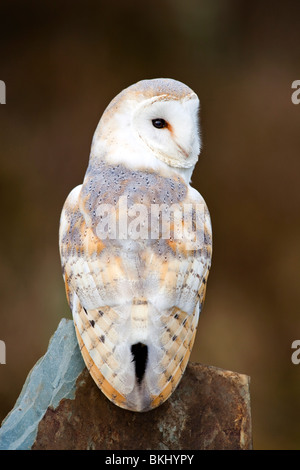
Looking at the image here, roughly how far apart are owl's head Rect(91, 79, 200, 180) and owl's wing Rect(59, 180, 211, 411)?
193mm

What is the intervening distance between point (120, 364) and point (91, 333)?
108 mm

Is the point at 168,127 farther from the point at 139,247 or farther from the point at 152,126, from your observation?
the point at 139,247

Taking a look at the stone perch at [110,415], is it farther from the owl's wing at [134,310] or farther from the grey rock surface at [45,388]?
the owl's wing at [134,310]

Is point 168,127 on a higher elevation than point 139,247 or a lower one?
higher

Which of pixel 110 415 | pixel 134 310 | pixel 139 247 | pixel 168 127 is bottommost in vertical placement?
pixel 110 415

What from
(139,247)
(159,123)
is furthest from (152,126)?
(139,247)

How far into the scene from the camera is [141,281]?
1627mm

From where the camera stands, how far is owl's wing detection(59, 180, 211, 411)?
5.29 ft

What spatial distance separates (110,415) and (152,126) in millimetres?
736

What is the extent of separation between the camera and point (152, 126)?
178 centimetres

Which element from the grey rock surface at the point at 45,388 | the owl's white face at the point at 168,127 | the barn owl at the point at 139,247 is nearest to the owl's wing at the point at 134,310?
the barn owl at the point at 139,247

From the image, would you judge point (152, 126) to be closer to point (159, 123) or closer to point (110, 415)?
point (159, 123)

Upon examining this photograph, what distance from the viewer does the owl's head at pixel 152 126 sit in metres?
1.76

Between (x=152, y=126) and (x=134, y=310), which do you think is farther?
(x=152, y=126)
